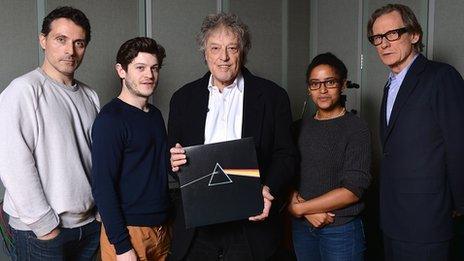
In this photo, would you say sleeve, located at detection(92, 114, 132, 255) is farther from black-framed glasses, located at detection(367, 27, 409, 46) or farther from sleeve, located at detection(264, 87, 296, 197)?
black-framed glasses, located at detection(367, 27, 409, 46)

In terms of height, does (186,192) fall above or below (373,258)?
above

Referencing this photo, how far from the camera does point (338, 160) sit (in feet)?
6.21

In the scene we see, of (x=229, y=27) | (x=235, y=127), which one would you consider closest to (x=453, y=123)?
(x=235, y=127)

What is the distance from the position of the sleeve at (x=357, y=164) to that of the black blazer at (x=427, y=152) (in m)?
0.11

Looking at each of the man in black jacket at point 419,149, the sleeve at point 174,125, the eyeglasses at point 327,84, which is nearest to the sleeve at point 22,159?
the sleeve at point 174,125

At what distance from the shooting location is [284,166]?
1705 mm

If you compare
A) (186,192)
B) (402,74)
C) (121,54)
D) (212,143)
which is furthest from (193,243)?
(402,74)

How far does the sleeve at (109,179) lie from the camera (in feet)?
5.45

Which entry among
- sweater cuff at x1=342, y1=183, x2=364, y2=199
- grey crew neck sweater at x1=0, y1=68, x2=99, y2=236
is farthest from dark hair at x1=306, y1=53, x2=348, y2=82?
grey crew neck sweater at x1=0, y1=68, x2=99, y2=236

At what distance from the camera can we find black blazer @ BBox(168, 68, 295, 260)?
167cm

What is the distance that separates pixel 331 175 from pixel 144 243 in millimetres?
886

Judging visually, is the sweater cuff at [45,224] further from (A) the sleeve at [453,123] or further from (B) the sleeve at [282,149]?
(A) the sleeve at [453,123]

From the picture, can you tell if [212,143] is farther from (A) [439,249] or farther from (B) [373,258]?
(B) [373,258]

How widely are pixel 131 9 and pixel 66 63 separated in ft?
3.91
